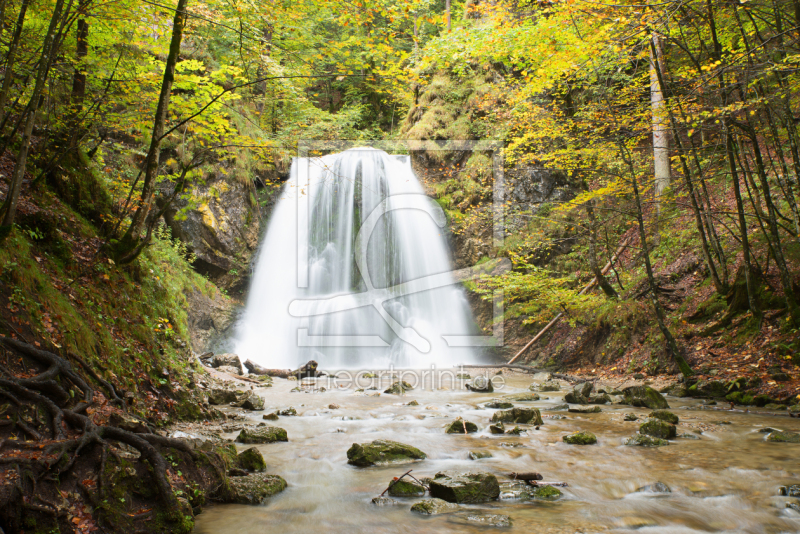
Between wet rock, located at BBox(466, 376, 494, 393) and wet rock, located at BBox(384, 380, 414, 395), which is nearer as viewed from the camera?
wet rock, located at BBox(384, 380, 414, 395)

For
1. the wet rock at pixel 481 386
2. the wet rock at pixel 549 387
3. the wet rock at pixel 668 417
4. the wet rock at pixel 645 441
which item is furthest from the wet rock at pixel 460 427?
the wet rock at pixel 549 387

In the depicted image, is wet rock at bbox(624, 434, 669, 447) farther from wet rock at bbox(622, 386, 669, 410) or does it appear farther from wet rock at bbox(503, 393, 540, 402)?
wet rock at bbox(503, 393, 540, 402)

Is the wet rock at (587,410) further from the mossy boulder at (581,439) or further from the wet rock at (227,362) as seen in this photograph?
the wet rock at (227,362)

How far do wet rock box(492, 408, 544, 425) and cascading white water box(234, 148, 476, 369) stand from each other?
25.8ft

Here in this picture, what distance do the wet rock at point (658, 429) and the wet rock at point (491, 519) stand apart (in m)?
3.10

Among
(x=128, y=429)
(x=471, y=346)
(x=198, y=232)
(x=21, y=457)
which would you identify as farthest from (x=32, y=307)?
(x=471, y=346)

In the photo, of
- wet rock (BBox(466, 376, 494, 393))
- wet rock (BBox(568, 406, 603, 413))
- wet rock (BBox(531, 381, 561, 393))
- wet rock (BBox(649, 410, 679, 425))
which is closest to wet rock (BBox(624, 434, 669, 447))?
wet rock (BBox(649, 410, 679, 425))

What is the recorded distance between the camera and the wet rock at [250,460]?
420 centimetres

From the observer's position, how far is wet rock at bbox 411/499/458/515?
3.50m

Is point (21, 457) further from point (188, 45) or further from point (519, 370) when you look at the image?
point (188, 45)

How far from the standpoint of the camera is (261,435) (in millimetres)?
5363

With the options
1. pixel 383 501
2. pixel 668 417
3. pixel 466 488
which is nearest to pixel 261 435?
pixel 383 501

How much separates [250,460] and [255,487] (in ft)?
1.71

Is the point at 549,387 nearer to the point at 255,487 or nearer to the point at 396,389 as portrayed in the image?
the point at 396,389
